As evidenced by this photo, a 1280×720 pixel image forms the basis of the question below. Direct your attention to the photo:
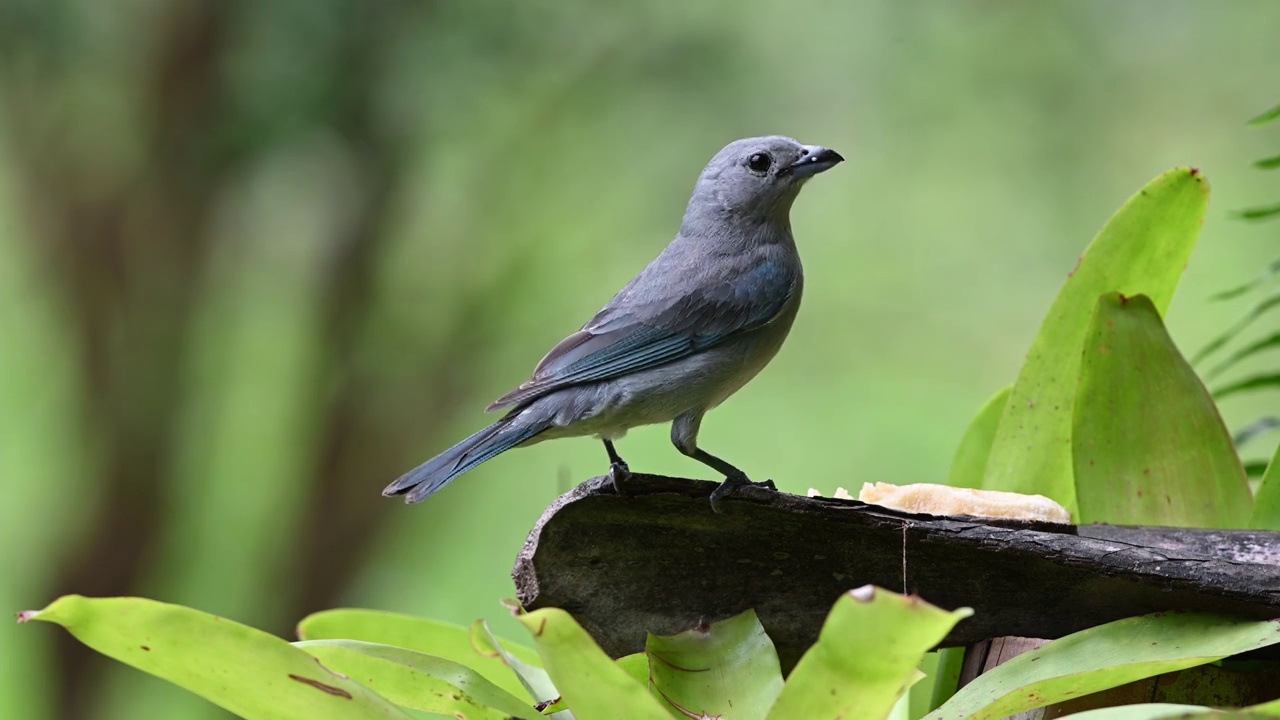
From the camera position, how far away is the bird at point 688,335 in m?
1.48

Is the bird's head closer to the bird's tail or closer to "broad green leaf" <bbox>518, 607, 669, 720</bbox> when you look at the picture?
the bird's tail

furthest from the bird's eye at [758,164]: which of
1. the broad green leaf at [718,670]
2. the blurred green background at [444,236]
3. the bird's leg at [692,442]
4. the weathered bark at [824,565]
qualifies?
the blurred green background at [444,236]

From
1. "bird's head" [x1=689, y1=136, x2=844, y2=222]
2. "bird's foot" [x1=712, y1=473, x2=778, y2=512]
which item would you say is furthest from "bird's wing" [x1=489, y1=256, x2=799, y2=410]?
"bird's foot" [x1=712, y1=473, x2=778, y2=512]

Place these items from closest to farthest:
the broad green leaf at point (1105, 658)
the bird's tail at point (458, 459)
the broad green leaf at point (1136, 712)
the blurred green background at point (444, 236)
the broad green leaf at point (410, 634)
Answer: the broad green leaf at point (1136, 712), the broad green leaf at point (1105, 658), the bird's tail at point (458, 459), the broad green leaf at point (410, 634), the blurred green background at point (444, 236)

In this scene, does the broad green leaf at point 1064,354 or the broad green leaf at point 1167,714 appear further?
the broad green leaf at point 1064,354

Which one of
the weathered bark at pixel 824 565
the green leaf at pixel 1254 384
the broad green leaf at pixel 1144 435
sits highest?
the green leaf at pixel 1254 384

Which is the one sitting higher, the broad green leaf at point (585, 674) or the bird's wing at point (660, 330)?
the bird's wing at point (660, 330)

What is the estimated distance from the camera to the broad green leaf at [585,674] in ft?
3.21

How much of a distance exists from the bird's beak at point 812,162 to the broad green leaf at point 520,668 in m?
0.80

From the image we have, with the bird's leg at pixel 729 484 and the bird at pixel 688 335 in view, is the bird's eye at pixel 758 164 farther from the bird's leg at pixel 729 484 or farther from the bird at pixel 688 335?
the bird's leg at pixel 729 484

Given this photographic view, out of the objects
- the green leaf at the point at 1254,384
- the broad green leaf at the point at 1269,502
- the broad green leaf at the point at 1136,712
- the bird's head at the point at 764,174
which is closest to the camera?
the broad green leaf at the point at 1136,712

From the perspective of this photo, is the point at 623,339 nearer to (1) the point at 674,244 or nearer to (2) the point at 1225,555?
(1) the point at 674,244

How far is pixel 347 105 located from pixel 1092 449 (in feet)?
7.54

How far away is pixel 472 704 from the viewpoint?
1.21 metres
